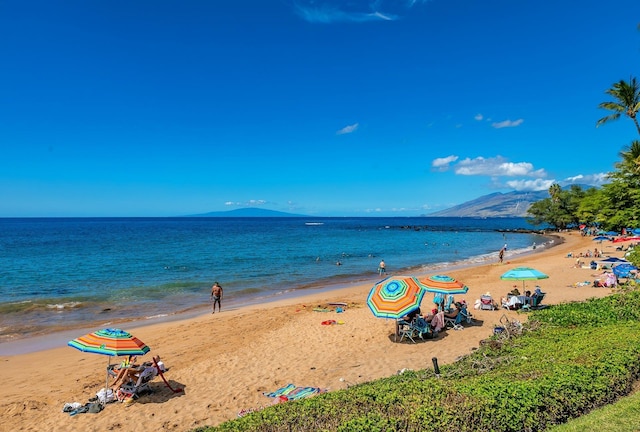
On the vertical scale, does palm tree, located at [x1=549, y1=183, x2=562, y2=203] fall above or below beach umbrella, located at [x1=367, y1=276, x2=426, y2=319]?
above

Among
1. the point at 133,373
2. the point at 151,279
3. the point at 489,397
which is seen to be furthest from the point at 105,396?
the point at 151,279

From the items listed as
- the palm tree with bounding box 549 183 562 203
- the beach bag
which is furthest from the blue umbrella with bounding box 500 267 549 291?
the palm tree with bounding box 549 183 562 203

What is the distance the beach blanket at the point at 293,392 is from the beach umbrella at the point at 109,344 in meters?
3.37

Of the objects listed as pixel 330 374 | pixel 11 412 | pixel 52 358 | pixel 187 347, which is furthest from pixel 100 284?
pixel 330 374

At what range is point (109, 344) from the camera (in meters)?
9.20

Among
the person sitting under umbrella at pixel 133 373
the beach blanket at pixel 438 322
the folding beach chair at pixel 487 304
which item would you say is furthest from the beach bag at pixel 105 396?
the folding beach chair at pixel 487 304

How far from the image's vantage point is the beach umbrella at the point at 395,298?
1196 centimetres

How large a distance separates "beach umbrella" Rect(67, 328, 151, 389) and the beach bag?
43.8 inches

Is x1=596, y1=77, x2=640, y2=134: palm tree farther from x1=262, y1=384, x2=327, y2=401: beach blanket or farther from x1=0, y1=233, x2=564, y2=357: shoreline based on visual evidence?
x1=262, y1=384, x2=327, y2=401: beach blanket

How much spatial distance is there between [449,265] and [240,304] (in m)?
24.4

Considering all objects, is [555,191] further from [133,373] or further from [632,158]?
[133,373]

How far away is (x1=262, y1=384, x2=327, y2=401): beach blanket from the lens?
8.67 metres

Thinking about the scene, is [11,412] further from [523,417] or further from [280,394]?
[523,417]

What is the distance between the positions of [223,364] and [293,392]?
397 cm
